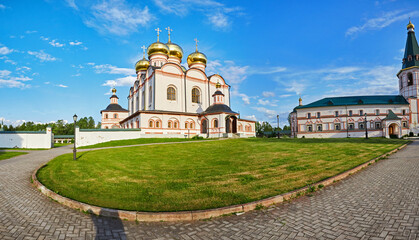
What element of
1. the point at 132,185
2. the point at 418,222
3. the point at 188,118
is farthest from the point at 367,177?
the point at 188,118

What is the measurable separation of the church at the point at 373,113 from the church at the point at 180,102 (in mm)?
19828

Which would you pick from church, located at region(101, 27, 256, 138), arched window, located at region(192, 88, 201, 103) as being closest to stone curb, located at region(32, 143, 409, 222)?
church, located at region(101, 27, 256, 138)

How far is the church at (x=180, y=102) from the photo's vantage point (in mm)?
32438

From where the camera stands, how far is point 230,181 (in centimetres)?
694

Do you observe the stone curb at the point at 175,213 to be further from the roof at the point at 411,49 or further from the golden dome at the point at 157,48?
the roof at the point at 411,49

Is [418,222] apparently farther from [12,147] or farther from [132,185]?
[12,147]

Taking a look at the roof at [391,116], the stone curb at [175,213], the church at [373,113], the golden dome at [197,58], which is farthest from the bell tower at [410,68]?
the stone curb at [175,213]

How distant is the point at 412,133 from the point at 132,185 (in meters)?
58.9

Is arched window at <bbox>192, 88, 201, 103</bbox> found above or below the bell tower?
below

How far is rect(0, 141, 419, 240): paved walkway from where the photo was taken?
12.5 feet

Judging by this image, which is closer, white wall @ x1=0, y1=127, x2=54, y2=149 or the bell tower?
white wall @ x1=0, y1=127, x2=54, y2=149

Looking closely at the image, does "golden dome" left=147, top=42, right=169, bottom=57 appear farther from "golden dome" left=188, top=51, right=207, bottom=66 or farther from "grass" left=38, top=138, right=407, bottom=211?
"grass" left=38, top=138, right=407, bottom=211

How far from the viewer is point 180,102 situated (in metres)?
37.0

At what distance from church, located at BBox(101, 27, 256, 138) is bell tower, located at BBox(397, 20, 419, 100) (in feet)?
128
